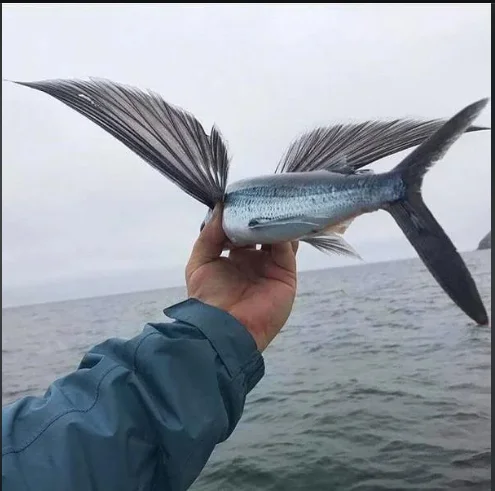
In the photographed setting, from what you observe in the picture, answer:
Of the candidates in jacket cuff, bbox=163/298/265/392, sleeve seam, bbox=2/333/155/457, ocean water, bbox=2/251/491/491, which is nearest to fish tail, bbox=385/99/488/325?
jacket cuff, bbox=163/298/265/392

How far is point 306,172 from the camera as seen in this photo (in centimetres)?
193

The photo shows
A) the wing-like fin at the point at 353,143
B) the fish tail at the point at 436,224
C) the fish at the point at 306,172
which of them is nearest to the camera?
the fish tail at the point at 436,224

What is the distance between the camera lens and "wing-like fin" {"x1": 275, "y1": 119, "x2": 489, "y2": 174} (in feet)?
6.55

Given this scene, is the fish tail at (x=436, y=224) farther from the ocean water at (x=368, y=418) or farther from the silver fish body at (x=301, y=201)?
the ocean water at (x=368, y=418)

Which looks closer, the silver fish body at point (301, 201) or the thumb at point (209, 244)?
the silver fish body at point (301, 201)

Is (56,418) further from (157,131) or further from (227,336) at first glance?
(157,131)

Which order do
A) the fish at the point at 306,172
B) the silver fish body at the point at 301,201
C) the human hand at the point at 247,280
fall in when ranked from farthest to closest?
1. the human hand at the point at 247,280
2. the silver fish body at the point at 301,201
3. the fish at the point at 306,172

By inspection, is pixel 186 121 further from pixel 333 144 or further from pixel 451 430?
pixel 451 430

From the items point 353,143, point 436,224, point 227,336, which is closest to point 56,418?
point 227,336

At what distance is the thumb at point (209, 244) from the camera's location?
2253 millimetres

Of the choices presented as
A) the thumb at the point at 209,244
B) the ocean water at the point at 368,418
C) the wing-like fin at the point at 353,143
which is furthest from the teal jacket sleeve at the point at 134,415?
the ocean water at the point at 368,418

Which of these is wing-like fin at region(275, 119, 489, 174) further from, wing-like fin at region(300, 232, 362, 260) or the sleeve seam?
the sleeve seam

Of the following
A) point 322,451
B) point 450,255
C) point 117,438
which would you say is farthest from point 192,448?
point 322,451

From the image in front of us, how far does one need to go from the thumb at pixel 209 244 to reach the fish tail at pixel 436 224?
2.80 ft
